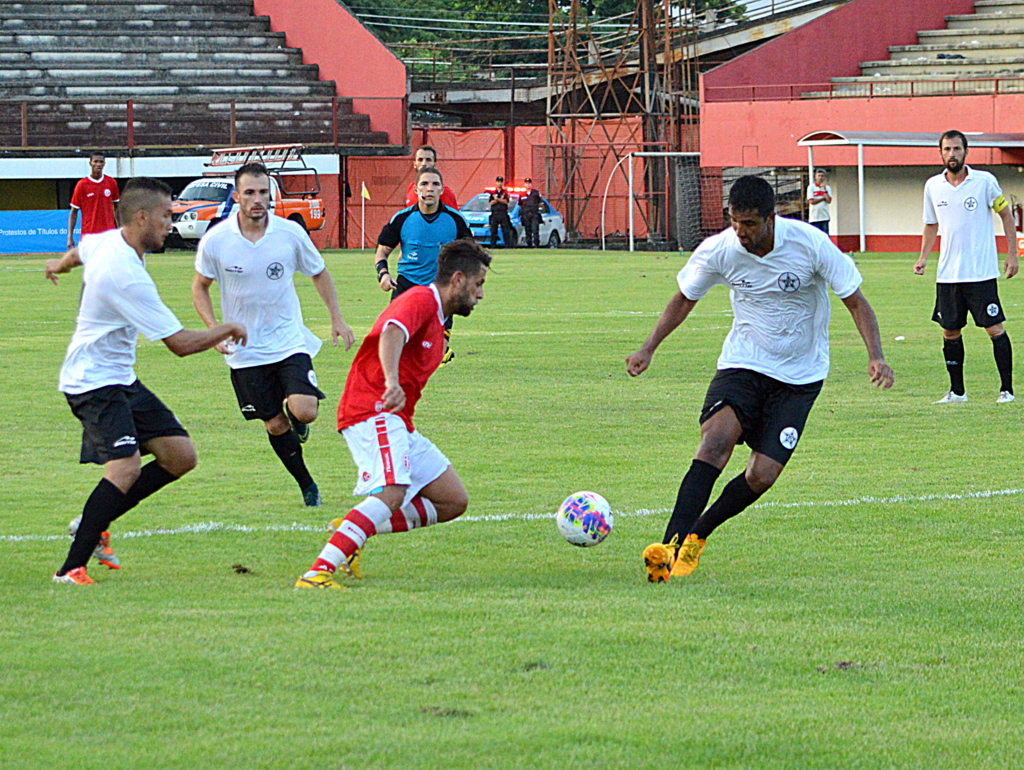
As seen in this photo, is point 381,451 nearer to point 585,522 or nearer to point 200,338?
point 200,338

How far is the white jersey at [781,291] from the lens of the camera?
261 inches

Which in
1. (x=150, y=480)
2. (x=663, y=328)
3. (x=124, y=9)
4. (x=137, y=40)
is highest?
(x=124, y=9)

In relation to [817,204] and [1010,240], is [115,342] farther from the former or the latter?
[817,204]

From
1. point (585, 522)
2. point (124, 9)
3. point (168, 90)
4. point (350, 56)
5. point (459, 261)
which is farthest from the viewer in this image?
point (124, 9)

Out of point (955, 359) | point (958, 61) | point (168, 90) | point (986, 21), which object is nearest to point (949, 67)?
point (958, 61)

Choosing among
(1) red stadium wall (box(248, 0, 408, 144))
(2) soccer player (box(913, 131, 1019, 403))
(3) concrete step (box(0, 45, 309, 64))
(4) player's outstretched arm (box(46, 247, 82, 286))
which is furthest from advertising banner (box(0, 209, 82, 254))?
(4) player's outstretched arm (box(46, 247, 82, 286))

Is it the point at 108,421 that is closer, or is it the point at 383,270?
the point at 108,421

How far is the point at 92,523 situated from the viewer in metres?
6.24

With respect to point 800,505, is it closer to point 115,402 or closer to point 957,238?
point 115,402

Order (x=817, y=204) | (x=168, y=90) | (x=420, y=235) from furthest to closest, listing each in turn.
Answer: (x=168, y=90) → (x=817, y=204) → (x=420, y=235)

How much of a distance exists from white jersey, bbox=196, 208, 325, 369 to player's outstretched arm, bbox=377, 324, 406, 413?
2.40 m

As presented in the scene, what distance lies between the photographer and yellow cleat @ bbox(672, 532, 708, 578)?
6.52 meters

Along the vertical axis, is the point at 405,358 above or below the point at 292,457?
above

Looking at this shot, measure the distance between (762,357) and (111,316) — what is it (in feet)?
9.36
